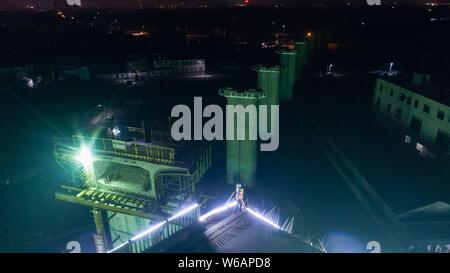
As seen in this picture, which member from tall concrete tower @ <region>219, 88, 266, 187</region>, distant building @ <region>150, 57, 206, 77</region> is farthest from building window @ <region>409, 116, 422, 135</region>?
distant building @ <region>150, 57, 206, 77</region>

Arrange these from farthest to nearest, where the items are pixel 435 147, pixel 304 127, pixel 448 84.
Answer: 1. pixel 448 84
2. pixel 304 127
3. pixel 435 147

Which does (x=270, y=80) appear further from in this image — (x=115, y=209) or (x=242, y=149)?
(x=115, y=209)

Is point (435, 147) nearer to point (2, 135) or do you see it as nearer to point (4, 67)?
point (2, 135)

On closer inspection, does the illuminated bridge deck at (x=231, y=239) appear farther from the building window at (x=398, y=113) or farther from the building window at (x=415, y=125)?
the building window at (x=398, y=113)

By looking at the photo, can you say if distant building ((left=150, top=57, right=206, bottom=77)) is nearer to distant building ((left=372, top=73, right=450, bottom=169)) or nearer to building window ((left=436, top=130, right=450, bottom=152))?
distant building ((left=372, top=73, right=450, bottom=169))

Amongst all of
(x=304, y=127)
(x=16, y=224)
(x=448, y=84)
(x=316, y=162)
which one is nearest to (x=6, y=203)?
(x=16, y=224)

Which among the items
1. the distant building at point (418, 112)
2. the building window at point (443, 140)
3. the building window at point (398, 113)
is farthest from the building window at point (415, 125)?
the building window at point (443, 140)
